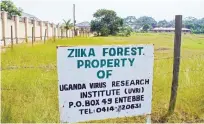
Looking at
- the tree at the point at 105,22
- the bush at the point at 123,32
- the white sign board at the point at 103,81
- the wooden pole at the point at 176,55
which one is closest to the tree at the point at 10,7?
the tree at the point at 105,22

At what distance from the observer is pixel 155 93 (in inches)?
223

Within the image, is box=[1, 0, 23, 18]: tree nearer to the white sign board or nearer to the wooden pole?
the wooden pole

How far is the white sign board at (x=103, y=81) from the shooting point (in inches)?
137

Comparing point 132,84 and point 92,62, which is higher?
point 92,62

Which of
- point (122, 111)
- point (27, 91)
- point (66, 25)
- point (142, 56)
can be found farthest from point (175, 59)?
point (66, 25)

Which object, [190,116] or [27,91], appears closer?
[190,116]

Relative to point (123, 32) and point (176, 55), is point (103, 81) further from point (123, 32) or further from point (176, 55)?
point (123, 32)

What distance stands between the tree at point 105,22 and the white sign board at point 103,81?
80250mm

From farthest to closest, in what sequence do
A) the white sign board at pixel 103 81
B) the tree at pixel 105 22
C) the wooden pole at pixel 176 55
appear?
the tree at pixel 105 22 < the wooden pole at pixel 176 55 < the white sign board at pixel 103 81

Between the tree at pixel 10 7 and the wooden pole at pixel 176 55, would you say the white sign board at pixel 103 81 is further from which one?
the tree at pixel 10 7

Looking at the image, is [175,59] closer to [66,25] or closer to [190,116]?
[190,116]

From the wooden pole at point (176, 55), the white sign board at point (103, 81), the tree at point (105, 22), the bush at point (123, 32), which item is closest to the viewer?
the white sign board at point (103, 81)

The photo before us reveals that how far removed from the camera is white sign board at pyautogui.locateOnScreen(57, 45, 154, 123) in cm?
348

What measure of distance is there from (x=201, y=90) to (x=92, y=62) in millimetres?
2792
